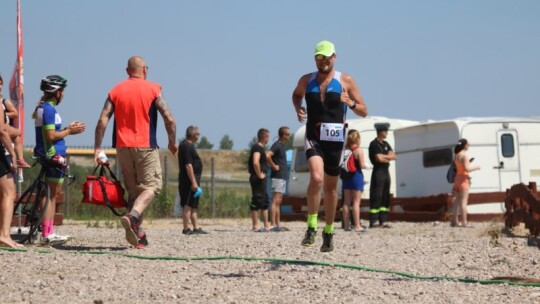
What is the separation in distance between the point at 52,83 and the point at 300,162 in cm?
Result: 1610

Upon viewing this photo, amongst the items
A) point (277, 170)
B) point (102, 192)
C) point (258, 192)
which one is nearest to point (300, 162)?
point (277, 170)

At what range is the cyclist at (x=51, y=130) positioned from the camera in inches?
474

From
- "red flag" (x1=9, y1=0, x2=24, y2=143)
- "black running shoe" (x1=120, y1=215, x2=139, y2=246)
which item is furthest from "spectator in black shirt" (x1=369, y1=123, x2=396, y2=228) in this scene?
"black running shoe" (x1=120, y1=215, x2=139, y2=246)

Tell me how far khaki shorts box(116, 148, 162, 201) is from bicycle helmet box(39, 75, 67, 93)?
110 cm

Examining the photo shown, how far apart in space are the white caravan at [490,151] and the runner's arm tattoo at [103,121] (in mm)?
12738

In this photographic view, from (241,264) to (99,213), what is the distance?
17.6 meters

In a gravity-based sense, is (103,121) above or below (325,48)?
below

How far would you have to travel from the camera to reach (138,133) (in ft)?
38.4

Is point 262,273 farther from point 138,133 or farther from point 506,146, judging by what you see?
point 506,146

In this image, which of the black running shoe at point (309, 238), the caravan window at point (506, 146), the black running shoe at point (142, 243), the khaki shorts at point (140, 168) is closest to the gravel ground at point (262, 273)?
the black running shoe at point (142, 243)

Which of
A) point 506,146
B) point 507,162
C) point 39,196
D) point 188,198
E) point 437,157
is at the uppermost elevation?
point 506,146

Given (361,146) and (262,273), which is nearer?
(262,273)

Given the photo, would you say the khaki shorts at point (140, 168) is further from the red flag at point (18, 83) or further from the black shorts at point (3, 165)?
the red flag at point (18, 83)

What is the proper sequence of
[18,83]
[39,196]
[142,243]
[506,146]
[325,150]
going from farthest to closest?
[506,146] < [18,83] < [39,196] < [142,243] < [325,150]
